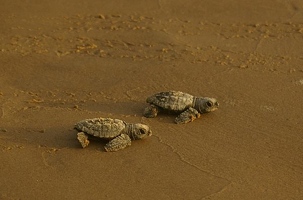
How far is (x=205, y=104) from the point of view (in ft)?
21.5

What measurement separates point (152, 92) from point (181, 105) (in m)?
0.76

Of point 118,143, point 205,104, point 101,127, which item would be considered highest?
point 205,104

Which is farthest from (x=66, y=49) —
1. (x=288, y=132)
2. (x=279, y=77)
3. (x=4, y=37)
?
(x=288, y=132)

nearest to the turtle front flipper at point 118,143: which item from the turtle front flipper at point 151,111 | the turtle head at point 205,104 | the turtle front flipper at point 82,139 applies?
the turtle front flipper at point 82,139

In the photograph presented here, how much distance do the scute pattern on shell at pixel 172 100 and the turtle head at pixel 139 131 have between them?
524mm

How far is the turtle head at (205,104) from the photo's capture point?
258 inches

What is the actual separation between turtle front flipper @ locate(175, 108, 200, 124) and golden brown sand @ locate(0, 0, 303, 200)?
66mm

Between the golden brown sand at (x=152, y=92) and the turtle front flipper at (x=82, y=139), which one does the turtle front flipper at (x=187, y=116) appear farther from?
the turtle front flipper at (x=82, y=139)

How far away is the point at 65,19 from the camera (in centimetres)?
930

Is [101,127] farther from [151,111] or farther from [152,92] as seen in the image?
[152,92]

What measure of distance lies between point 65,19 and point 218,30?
225cm

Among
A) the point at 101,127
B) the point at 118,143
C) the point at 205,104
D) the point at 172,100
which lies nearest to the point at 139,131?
the point at 118,143

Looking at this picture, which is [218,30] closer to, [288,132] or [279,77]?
[279,77]

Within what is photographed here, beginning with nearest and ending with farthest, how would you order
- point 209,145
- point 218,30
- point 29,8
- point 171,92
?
point 209,145, point 171,92, point 218,30, point 29,8
